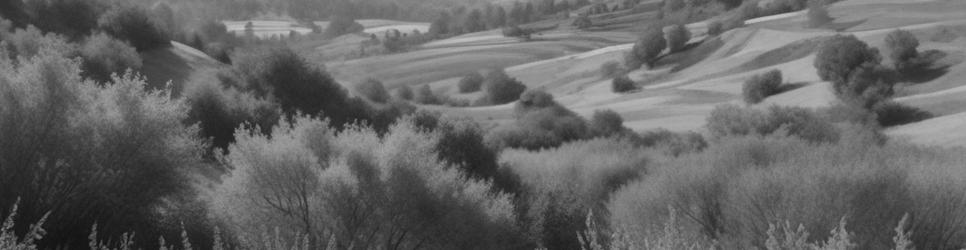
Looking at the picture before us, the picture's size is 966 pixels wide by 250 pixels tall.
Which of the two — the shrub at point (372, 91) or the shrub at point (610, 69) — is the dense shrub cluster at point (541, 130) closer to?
the shrub at point (372, 91)

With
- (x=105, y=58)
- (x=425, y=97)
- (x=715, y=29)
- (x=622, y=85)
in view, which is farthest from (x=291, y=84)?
(x=715, y=29)

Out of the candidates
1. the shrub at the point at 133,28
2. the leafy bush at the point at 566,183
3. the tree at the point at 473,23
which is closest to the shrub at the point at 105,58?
the shrub at the point at 133,28

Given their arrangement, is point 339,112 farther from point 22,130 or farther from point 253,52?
point 22,130

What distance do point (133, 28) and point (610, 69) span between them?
49.6m

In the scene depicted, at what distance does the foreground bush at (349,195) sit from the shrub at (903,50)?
4614 centimetres

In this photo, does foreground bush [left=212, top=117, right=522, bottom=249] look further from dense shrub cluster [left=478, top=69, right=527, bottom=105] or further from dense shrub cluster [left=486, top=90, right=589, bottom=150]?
dense shrub cluster [left=478, top=69, right=527, bottom=105]

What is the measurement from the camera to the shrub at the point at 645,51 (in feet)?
263

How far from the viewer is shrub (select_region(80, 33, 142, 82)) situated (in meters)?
31.8

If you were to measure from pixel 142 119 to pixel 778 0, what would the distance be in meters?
93.4

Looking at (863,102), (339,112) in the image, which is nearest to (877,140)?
(863,102)

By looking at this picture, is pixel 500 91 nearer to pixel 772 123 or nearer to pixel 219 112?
pixel 772 123

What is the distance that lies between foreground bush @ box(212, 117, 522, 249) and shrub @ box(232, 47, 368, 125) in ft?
67.6

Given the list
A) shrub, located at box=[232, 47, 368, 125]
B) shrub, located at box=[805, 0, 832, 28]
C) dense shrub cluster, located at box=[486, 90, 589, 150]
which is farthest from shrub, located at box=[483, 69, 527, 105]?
shrub, located at box=[805, 0, 832, 28]

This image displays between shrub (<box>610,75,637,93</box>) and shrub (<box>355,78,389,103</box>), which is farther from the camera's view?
shrub (<box>610,75,637,93</box>)
